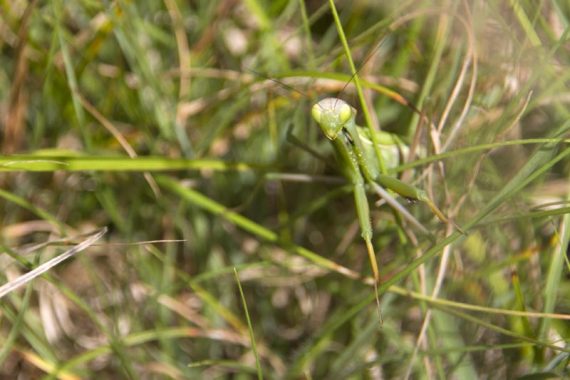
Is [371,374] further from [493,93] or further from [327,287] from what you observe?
[493,93]

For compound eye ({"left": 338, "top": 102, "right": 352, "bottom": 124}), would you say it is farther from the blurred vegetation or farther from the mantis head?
the blurred vegetation

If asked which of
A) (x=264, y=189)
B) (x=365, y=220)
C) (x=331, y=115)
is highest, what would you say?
(x=331, y=115)

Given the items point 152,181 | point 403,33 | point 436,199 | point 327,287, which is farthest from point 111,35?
point 436,199

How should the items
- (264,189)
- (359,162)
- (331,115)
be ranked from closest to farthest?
(331,115), (359,162), (264,189)

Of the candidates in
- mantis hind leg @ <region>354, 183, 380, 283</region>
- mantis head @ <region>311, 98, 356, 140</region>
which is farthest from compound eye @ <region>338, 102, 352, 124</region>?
mantis hind leg @ <region>354, 183, 380, 283</region>

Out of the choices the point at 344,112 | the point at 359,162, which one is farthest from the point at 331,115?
the point at 359,162

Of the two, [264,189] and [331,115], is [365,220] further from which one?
[264,189]

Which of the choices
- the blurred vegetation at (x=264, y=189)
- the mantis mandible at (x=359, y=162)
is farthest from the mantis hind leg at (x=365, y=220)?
the blurred vegetation at (x=264, y=189)
